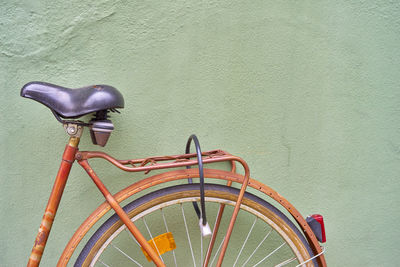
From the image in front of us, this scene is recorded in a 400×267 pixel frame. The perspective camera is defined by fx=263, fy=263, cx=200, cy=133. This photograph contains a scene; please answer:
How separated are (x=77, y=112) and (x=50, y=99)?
0.36 feet

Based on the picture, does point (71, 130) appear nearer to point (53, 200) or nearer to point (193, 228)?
point (53, 200)

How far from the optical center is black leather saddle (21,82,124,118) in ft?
2.94

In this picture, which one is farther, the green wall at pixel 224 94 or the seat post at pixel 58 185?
the green wall at pixel 224 94

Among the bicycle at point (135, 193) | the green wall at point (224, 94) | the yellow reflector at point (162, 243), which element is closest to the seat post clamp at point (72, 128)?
the bicycle at point (135, 193)

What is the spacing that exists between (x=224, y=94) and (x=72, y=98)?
2.20 ft

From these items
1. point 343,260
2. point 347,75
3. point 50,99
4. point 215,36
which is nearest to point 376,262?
point 343,260

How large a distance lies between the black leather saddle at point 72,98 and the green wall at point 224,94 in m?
Answer: 0.29

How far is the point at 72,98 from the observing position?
911 mm

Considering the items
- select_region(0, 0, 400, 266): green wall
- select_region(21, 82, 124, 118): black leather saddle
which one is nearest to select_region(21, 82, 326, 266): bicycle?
→ select_region(21, 82, 124, 118): black leather saddle

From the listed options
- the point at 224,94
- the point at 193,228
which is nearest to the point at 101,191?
the point at 193,228

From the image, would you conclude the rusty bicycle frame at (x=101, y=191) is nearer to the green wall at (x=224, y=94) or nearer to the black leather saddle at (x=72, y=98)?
the black leather saddle at (x=72, y=98)

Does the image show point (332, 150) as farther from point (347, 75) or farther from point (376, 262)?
point (376, 262)

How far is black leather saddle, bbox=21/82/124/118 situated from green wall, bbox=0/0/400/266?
289 millimetres

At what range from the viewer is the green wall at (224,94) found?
1179mm
